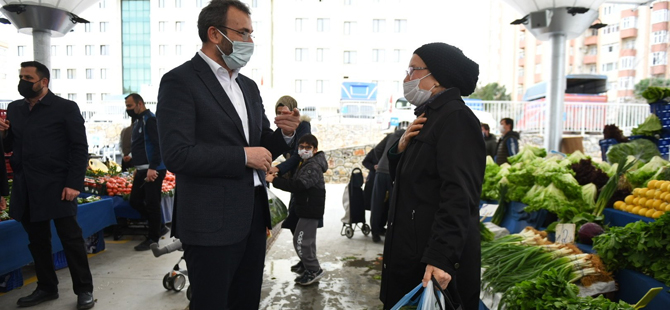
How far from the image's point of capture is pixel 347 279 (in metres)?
4.95

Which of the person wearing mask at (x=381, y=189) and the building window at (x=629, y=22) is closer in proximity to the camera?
the person wearing mask at (x=381, y=189)

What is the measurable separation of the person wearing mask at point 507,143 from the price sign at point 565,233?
5.22 m

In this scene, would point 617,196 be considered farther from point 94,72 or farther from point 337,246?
point 94,72

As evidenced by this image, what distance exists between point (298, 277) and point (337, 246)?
1687 mm

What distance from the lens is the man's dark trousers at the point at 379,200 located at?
6.36 meters

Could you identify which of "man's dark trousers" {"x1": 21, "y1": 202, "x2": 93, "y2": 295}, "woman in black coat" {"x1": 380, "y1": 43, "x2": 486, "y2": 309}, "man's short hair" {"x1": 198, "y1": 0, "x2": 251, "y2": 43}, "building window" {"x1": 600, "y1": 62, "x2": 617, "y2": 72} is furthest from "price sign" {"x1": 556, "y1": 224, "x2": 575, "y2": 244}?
→ "building window" {"x1": 600, "y1": 62, "x2": 617, "y2": 72}

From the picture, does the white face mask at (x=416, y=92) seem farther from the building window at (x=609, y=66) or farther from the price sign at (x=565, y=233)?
the building window at (x=609, y=66)

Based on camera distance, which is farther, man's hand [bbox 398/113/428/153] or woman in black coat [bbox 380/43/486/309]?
man's hand [bbox 398/113/428/153]

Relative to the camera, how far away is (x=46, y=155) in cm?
354

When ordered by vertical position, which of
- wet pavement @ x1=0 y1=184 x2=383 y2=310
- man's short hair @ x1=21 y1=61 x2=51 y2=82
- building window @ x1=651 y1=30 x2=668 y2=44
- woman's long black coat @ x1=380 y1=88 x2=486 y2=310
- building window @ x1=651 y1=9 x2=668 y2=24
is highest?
building window @ x1=651 y1=9 x2=668 y2=24

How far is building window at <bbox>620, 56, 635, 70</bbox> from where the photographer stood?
46406 millimetres

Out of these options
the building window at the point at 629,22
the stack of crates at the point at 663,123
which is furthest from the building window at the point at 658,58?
the stack of crates at the point at 663,123

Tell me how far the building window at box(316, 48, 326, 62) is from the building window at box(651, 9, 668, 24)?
3076cm

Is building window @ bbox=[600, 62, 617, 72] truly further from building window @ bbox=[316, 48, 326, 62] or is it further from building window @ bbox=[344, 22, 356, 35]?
building window @ bbox=[316, 48, 326, 62]
